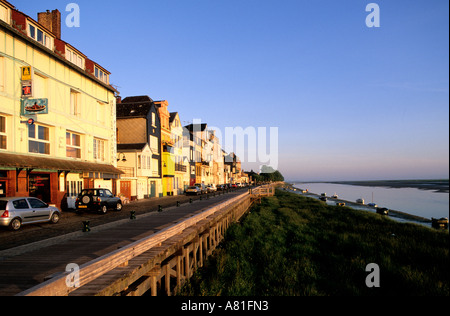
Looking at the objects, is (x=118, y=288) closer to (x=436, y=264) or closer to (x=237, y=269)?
(x=237, y=269)

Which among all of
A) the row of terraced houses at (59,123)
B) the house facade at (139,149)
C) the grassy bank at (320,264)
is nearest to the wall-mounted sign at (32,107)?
the row of terraced houses at (59,123)

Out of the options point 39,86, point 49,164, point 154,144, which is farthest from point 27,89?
point 154,144

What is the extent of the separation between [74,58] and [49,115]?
6.60 m

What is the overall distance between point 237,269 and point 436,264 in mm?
9772

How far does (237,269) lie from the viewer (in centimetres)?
1180

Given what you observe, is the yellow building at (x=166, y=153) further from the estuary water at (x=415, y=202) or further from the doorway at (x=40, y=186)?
the estuary water at (x=415, y=202)

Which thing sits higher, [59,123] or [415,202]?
[59,123]

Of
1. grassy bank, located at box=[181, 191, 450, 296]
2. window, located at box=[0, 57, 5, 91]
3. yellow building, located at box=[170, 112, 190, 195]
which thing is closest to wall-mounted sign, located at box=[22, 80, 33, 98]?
window, located at box=[0, 57, 5, 91]

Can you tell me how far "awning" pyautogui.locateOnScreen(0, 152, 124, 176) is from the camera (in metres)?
15.2

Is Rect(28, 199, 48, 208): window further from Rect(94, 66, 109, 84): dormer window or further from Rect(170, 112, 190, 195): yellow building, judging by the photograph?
Rect(170, 112, 190, 195): yellow building

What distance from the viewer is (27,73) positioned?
16.9 metres

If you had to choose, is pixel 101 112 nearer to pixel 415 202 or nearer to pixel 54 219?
pixel 54 219

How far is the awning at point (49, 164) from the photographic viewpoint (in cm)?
1520

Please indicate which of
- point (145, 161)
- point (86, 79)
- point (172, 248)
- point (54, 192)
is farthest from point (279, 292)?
point (145, 161)
